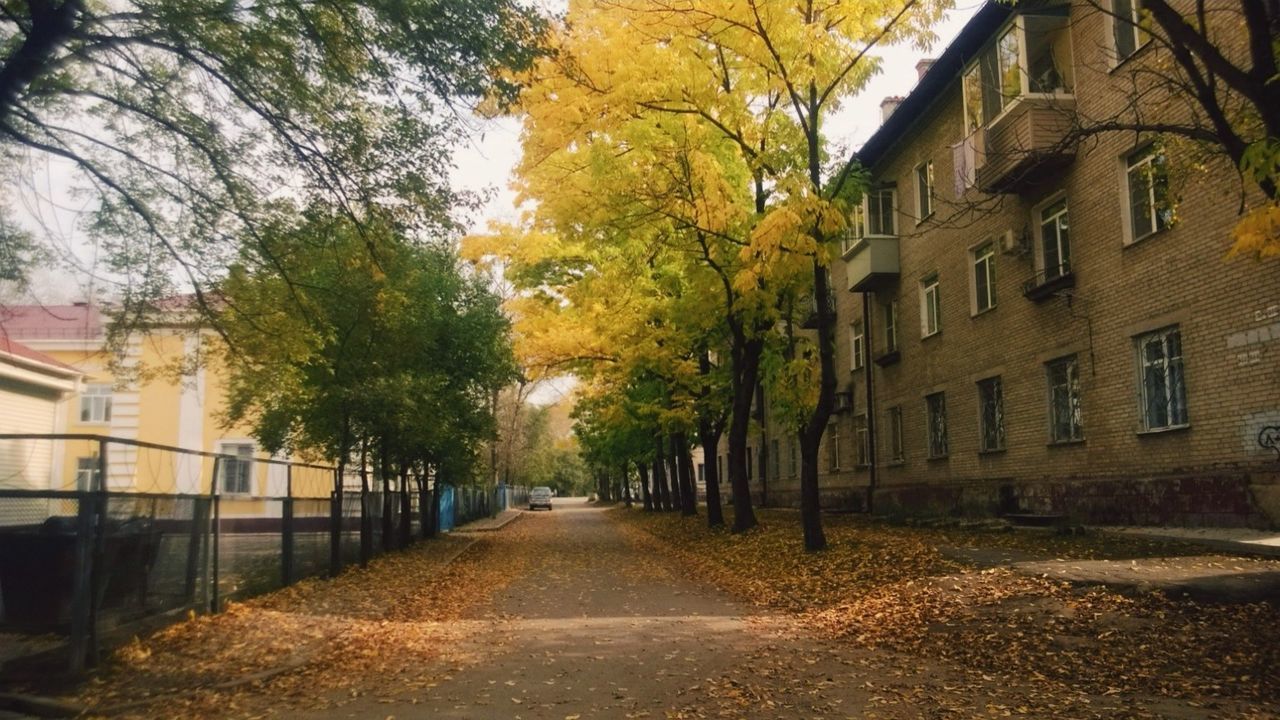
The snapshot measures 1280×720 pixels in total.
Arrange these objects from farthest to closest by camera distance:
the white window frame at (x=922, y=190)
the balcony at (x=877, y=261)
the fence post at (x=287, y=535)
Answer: the balcony at (x=877, y=261), the white window frame at (x=922, y=190), the fence post at (x=287, y=535)

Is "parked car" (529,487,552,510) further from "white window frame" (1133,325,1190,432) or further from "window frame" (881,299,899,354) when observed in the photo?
"white window frame" (1133,325,1190,432)

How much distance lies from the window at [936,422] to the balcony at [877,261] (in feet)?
12.2

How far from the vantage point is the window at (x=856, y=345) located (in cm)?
2911

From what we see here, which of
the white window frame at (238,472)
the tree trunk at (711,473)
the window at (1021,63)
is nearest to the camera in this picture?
the white window frame at (238,472)

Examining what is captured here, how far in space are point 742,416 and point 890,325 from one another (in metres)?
7.74

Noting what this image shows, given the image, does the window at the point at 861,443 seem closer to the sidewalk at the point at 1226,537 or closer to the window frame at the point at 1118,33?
the sidewalk at the point at 1226,537

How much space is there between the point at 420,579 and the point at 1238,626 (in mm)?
11800

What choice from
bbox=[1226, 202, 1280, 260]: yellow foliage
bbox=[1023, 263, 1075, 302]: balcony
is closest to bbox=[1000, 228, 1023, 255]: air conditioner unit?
bbox=[1023, 263, 1075, 302]: balcony

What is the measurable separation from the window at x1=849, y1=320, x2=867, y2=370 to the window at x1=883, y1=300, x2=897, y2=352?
2.04m

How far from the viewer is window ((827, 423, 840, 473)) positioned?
31.0 meters

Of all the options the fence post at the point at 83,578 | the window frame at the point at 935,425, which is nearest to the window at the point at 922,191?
the window frame at the point at 935,425

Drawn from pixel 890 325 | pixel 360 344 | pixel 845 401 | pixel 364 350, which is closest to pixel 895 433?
pixel 890 325

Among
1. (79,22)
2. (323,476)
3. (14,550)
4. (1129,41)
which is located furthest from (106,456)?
(1129,41)

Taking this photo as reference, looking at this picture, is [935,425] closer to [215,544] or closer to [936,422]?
[936,422]
